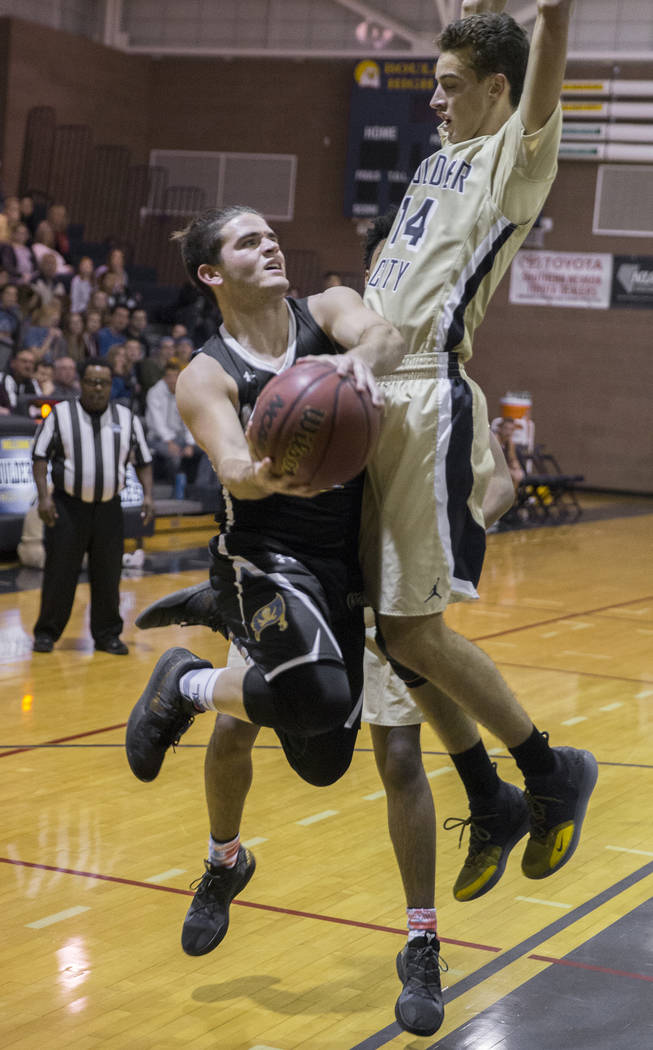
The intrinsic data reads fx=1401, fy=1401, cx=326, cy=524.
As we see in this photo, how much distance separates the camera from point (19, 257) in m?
15.4

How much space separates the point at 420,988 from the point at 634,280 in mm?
17385

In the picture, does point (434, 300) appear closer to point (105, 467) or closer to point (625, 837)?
point (625, 837)

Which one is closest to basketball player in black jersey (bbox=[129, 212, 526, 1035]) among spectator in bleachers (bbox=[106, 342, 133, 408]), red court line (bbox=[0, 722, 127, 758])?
red court line (bbox=[0, 722, 127, 758])

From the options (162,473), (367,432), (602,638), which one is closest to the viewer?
(367,432)

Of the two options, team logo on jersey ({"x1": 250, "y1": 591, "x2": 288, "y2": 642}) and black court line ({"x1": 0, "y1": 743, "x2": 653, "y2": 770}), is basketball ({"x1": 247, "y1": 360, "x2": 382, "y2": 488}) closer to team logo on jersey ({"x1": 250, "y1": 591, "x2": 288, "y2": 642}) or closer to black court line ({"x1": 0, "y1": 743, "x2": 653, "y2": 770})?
team logo on jersey ({"x1": 250, "y1": 591, "x2": 288, "y2": 642})

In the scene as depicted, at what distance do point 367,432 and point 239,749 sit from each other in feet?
3.97

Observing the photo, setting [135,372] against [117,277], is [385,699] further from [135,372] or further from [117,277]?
[117,277]

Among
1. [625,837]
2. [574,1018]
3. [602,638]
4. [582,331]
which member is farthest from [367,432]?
[582,331]

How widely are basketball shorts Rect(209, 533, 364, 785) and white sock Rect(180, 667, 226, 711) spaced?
148 millimetres

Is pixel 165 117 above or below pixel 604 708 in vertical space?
above

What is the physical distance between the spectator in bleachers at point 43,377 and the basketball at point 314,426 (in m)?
9.62

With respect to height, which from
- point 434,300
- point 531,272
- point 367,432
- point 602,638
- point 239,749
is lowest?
point 602,638

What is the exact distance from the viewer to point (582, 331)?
2008 centimetres

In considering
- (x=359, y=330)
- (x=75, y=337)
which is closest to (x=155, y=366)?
(x=75, y=337)
